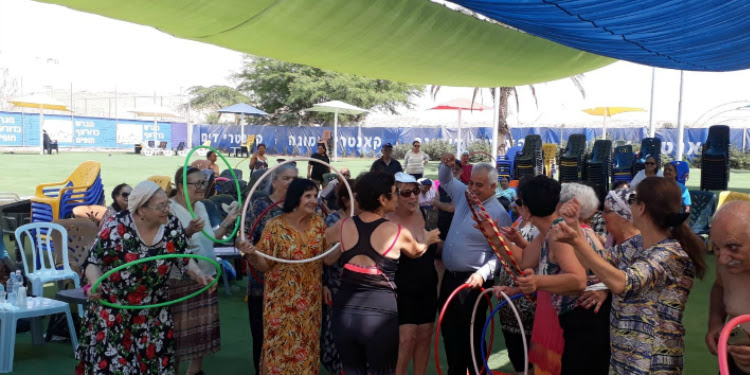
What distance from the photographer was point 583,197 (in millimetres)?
3770

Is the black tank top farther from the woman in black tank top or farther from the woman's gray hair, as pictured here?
the woman's gray hair

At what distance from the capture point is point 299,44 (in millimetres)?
5203

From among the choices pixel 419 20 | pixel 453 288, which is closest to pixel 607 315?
pixel 453 288

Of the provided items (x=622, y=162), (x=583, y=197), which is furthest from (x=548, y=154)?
(x=583, y=197)

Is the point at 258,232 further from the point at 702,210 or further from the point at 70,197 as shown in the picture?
the point at 702,210

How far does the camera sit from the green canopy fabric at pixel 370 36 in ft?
14.0

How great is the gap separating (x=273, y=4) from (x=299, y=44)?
33.8 inches

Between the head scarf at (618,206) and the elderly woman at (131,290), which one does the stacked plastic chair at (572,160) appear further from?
the elderly woman at (131,290)

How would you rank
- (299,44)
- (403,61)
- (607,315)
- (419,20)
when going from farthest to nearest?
(403,61) < (299,44) < (419,20) < (607,315)

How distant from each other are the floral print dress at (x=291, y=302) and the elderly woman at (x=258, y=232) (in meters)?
0.50

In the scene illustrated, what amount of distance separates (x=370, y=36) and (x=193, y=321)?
7.94 feet

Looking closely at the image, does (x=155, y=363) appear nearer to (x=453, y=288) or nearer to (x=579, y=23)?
(x=453, y=288)

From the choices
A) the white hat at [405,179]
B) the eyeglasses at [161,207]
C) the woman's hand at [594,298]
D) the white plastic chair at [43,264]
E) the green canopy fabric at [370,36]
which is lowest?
the white plastic chair at [43,264]

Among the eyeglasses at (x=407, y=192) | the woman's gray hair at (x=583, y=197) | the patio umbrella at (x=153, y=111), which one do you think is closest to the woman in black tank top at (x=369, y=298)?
the eyeglasses at (x=407, y=192)
